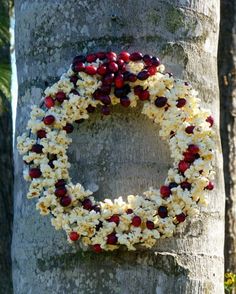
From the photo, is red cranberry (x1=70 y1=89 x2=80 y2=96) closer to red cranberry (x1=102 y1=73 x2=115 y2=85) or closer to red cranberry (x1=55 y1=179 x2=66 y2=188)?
red cranberry (x1=102 y1=73 x2=115 y2=85)

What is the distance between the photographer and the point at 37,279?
2434 millimetres

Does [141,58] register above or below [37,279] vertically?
above

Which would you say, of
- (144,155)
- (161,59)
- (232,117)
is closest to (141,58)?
(161,59)

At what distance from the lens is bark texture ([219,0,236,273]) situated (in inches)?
204

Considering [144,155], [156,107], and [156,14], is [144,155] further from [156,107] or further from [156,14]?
[156,14]

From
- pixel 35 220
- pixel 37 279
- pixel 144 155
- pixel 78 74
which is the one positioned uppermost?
pixel 78 74

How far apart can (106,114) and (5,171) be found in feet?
15.4

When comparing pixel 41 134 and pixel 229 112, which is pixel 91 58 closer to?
pixel 41 134

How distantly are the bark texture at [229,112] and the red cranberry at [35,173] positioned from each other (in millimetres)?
2878

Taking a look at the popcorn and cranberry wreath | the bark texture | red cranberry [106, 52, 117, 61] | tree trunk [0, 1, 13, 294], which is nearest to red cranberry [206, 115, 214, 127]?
the popcorn and cranberry wreath

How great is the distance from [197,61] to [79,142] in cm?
45

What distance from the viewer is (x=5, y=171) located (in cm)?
702

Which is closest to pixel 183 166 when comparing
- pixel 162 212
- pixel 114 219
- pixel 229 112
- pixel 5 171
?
pixel 162 212

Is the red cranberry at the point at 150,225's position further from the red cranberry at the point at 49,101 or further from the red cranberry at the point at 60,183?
the red cranberry at the point at 49,101
